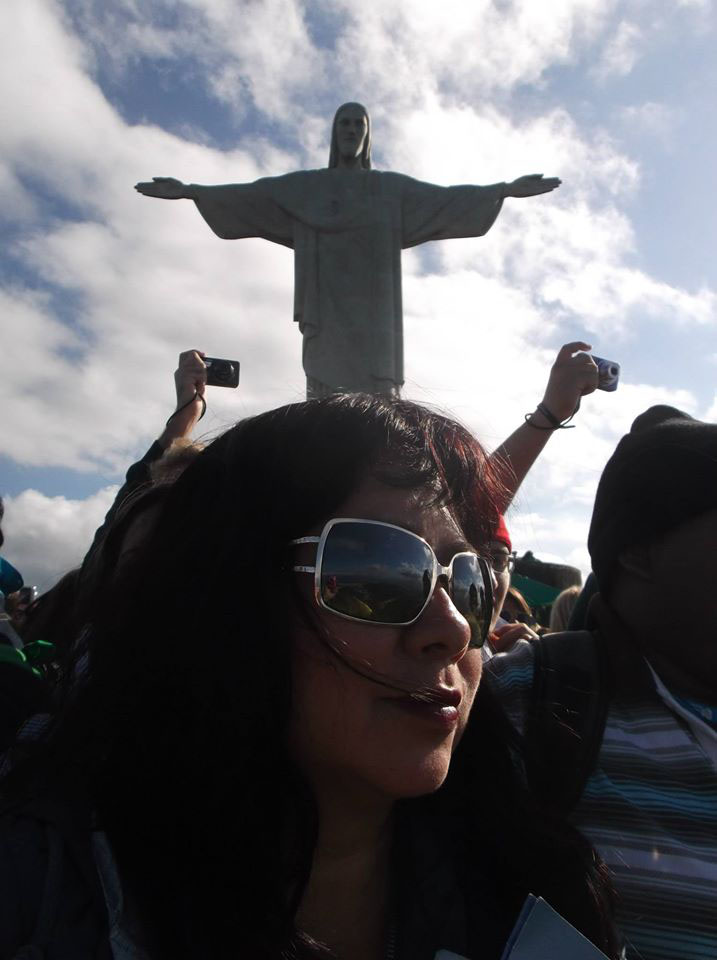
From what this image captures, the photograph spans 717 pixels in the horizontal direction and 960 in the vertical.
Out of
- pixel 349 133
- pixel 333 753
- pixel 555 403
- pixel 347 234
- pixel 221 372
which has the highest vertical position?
pixel 349 133

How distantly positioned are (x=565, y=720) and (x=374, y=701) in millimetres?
545

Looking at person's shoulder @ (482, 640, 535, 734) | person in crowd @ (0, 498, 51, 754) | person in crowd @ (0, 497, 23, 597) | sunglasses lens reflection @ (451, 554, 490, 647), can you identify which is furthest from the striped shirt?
person in crowd @ (0, 497, 23, 597)

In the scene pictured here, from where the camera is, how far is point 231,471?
121 cm

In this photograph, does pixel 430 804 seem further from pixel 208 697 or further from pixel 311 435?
pixel 311 435

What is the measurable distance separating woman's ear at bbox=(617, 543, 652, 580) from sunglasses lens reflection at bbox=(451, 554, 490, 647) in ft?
2.00

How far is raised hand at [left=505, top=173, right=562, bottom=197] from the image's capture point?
473 cm

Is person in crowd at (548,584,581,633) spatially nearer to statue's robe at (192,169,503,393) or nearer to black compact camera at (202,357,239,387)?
statue's robe at (192,169,503,393)

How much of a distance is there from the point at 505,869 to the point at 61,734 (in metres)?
0.68

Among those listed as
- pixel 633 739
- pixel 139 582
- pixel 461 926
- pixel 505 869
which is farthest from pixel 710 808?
pixel 139 582

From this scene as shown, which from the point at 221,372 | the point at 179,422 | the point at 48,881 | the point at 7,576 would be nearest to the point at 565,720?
the point at 48,881

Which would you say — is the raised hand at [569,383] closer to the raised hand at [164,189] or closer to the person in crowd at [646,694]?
the person in crowd at [646,694]

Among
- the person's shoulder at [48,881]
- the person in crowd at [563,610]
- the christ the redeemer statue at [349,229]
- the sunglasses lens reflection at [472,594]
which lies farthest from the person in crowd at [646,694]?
the christ the redeemer statue at [349,229]

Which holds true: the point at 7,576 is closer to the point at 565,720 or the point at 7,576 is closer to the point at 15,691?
the point at 15,691

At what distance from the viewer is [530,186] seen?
4.80m
